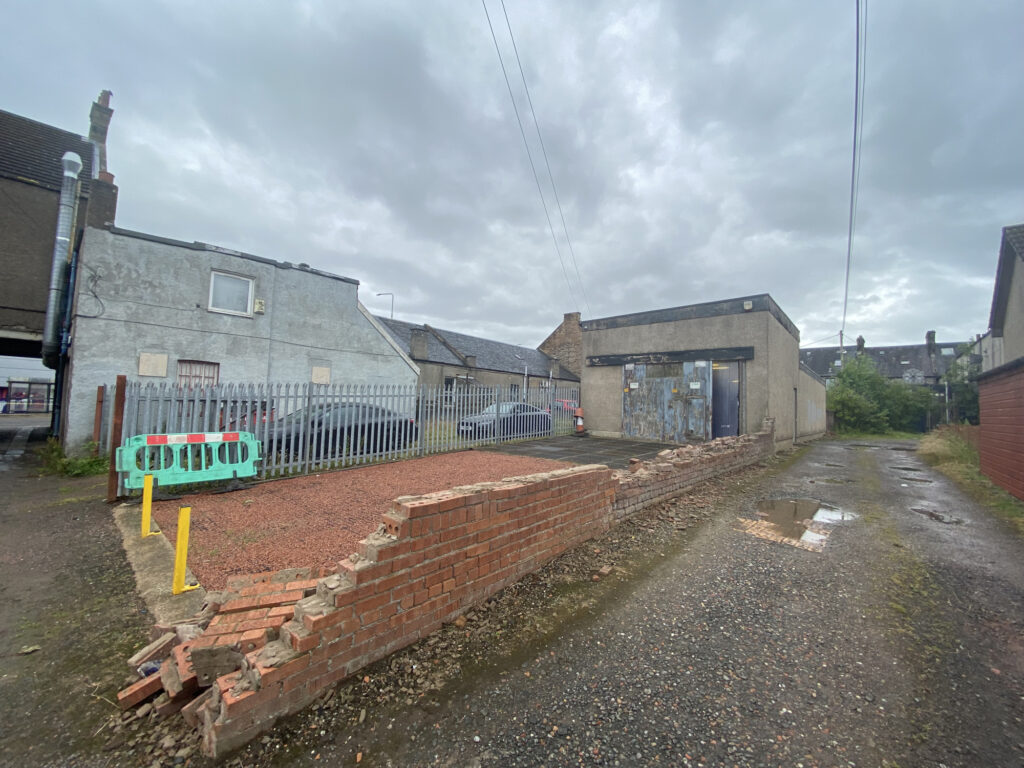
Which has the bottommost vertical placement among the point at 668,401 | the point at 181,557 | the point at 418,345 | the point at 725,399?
the point at 181,557

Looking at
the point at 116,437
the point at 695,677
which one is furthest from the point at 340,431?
the point at 695,677

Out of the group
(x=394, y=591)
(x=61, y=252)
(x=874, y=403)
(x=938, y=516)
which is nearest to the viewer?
(x=394, y=591)

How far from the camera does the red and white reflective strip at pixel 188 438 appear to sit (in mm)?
5332

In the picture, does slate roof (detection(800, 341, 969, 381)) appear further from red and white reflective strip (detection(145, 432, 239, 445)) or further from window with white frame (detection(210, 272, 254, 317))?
red and white reflective strip (detection(145, 432, 239, 445))

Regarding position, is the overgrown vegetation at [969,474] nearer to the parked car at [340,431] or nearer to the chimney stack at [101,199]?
the parked car at [340,431]

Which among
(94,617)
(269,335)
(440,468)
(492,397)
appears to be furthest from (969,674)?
(269,335)

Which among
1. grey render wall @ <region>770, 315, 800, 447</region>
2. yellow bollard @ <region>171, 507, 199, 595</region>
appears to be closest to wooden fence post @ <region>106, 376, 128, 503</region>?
yellow bollard @ <region>171, 507, 199, 595</region>

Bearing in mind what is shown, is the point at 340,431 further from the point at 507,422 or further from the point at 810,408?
the point at 810,408

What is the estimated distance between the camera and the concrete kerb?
2.84 metres

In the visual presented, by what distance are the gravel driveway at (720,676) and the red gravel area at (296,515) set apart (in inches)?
73.3

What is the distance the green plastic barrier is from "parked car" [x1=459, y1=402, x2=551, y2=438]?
5194mm

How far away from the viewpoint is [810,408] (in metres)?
17.9

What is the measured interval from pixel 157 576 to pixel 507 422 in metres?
9.24

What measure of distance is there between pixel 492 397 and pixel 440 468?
3.63 meters
